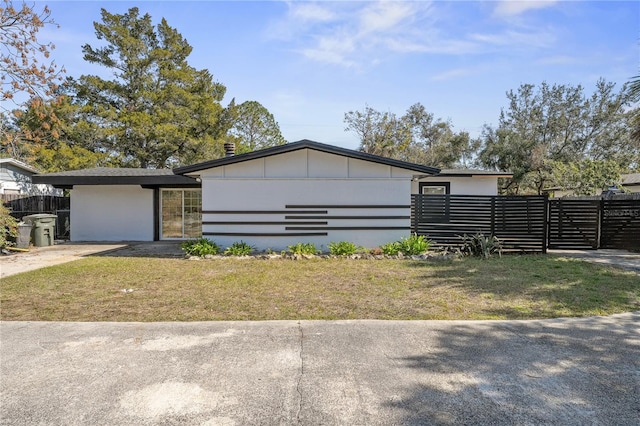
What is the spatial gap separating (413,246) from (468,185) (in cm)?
727

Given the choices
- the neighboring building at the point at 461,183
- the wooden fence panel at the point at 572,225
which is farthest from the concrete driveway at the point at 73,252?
the wooden fence panel at the point at 572,225

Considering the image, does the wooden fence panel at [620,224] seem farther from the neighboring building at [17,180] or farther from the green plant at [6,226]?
the neighboring building at [17,180]

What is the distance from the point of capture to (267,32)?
10297mm

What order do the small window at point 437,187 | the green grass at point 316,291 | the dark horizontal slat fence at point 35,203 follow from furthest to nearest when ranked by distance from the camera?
1. the small window at point 437,187
2. the dark horizontal slat fence at point 35,203
3. the green grass at point 316,291

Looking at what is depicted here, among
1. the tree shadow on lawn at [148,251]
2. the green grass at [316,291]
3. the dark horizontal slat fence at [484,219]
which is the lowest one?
Result: the green grass at [316,291]

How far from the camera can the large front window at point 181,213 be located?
15.0m

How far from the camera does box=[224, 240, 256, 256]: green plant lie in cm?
1059

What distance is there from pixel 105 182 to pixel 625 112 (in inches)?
1375

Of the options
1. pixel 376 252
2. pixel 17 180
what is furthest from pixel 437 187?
pixel 17 180

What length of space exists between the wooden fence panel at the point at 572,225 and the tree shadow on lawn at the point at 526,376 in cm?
773

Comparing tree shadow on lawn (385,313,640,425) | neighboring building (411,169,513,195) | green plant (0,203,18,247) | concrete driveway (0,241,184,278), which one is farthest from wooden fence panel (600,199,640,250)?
green plant (0,203,18,247)

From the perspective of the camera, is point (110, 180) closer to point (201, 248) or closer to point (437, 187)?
point (201, 248)

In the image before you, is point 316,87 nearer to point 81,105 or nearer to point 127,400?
point 127,400

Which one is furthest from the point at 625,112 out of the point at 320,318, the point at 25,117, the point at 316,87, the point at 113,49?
the point at 25,117
